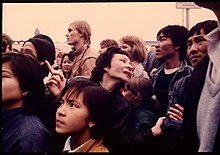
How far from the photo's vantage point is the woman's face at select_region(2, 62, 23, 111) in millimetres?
1879

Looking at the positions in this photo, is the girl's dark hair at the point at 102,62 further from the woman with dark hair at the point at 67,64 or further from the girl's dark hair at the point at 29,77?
the girl's dark hair at the point at 29,77

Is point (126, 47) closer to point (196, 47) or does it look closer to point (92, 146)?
point (196, 47)

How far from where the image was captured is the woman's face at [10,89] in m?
1.88

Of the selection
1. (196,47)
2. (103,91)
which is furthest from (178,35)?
(103,91)

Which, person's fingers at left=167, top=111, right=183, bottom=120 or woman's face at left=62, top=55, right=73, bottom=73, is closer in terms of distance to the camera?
person's fingers at left=167, top=111, right=183, bottom=120

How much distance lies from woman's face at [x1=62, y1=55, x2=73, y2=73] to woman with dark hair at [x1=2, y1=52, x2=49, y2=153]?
6.3 inches

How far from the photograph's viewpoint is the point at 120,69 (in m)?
1.94

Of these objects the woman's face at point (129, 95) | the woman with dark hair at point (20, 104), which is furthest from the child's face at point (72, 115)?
the woman's face at point (129, 95)

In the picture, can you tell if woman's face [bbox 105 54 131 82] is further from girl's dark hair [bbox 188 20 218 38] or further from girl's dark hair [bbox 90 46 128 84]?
girl's dark hair [bbox 188 20 218 38]

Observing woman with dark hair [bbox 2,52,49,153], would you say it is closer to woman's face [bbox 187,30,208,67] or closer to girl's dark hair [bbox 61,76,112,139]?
girl's dark hair [bbox 61,76,112,139]

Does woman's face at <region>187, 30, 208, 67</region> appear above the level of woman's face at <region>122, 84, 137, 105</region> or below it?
above

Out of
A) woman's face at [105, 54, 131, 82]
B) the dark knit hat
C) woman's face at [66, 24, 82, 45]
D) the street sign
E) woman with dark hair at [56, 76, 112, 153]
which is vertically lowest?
woman with dark hair at [56, 76, 112, 153]

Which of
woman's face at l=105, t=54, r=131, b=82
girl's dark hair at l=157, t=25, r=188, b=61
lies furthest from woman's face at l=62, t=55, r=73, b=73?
girl's dark hair at l=157, t=25, r=188, b=61

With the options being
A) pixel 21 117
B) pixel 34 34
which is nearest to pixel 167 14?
pixel 34 34
